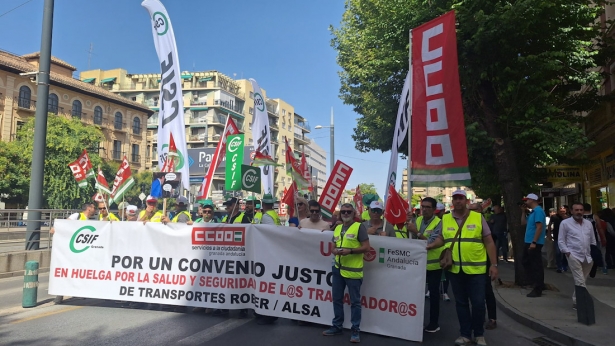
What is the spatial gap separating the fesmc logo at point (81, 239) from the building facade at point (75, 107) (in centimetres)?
3712

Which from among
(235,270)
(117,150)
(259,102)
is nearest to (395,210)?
(235,270)

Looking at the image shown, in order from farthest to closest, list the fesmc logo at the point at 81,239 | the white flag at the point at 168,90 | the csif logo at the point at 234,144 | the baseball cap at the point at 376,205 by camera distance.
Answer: the white flag at the point at 168,90 → the csif logo at the point at 234,144 → the fesmc logo at the point at 81,239 → the baseball cap at the point at 376,205

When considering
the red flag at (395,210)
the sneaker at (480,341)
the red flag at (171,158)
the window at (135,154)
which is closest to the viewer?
the sneaker at (480,341)

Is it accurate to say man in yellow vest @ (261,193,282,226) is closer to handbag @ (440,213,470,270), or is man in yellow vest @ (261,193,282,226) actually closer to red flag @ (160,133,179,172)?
red flag @ (160,133,179,172)

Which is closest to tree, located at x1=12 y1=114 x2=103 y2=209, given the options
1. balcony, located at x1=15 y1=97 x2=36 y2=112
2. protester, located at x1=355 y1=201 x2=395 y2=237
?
balcony, located at x1=15 y1=97 x2=36 y2=112

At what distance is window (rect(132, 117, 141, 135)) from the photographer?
6025 centimetres

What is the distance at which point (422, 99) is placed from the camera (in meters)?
7.00

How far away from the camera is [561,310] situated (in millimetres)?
7535

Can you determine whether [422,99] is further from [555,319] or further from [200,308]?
[200,308]

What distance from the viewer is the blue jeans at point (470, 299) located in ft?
17.9

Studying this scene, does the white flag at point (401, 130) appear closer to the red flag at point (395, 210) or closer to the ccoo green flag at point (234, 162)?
the red flag at point (395, 210)

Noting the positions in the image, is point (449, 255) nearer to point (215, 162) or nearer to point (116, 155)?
point (215, 162)

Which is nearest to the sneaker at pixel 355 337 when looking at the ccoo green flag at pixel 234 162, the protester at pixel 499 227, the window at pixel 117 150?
the ccoo green flag at pixel 234 162

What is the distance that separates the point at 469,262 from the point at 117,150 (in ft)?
190
